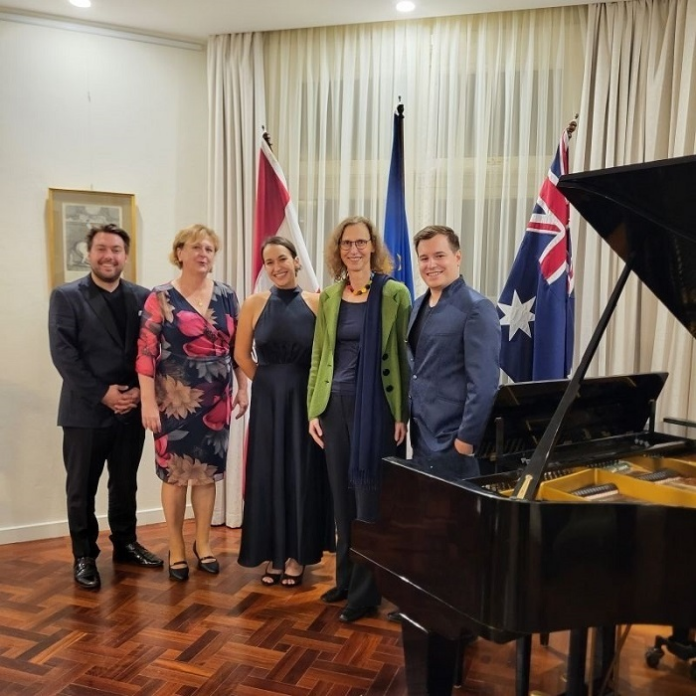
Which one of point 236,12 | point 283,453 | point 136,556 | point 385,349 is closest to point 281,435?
point 283,453

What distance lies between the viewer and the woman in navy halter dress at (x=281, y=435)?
2.95m

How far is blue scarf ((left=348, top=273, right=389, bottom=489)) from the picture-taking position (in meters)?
2.62

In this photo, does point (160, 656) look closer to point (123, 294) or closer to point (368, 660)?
point (368, 660)

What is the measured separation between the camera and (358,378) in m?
2.67

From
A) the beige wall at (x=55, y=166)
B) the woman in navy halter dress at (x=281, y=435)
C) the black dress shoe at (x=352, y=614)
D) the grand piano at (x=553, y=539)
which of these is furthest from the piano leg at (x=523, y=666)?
the beige wall at (x=55, y=166)

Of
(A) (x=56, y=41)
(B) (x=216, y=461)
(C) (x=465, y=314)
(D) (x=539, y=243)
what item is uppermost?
(A) (x=56, y=41)

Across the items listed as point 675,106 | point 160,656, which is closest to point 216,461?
point 160,656

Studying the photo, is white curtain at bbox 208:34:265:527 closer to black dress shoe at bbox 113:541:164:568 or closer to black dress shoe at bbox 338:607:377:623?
black dress shoe at bbox 113:541:164:568

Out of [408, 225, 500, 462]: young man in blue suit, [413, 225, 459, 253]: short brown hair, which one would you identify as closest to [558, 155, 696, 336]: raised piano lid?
[408, 225, 500, 462]: young man in blue suit

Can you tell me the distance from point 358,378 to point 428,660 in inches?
46.1

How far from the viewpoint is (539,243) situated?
10.8ft

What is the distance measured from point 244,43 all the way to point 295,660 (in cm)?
319

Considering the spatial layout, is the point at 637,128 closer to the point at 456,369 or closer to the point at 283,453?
the point at 456,369

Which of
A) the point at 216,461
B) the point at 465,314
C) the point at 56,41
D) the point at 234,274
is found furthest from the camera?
the point at 234,274
